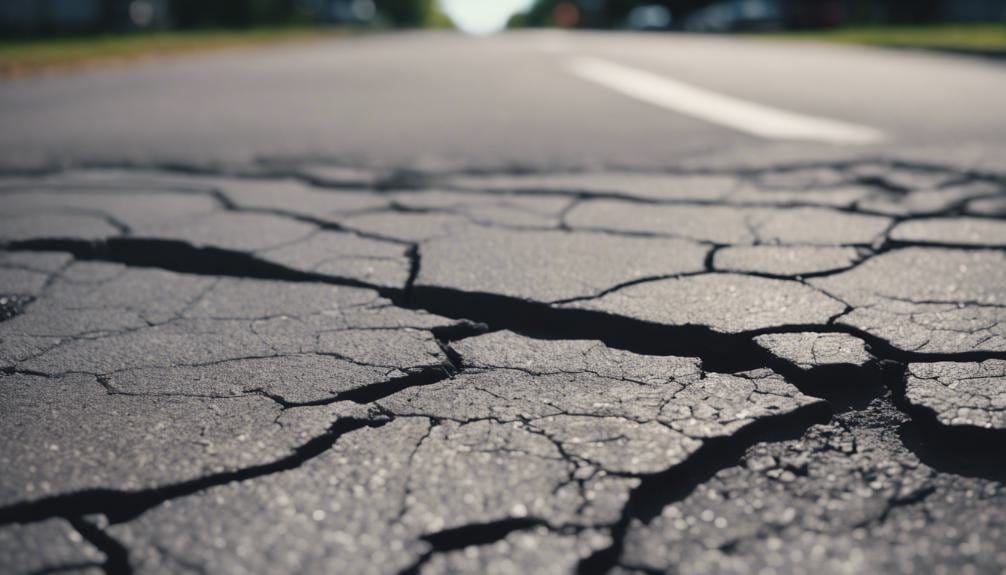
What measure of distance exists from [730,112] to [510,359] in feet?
11.6

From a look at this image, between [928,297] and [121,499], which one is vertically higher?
[928,297]

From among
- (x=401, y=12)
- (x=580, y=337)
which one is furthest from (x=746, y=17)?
(x=401, y=12)

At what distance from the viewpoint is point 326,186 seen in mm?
3270

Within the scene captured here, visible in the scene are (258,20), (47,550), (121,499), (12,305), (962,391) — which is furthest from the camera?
(258,20)

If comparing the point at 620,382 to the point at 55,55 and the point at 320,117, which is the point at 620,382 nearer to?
the point at 320,117

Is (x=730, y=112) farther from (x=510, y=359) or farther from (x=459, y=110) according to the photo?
(x=510, y=359)

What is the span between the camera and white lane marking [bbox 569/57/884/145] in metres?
4.01

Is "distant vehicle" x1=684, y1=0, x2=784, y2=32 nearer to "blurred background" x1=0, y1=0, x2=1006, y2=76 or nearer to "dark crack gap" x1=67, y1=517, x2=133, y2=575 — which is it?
"blurred background" x1=0, y1=0, x2=1006, y2=76

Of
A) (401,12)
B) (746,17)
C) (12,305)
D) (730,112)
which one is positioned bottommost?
(12,305)

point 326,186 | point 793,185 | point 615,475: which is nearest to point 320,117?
point 326,186

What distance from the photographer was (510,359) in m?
1.75

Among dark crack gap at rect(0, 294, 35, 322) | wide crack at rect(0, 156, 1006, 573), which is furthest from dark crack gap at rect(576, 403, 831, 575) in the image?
dark crack gap at rect(0, 294, 35, 322)

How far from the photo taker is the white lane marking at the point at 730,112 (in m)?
4.01

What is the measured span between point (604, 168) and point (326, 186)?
109 centimetres
